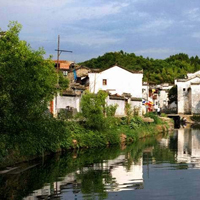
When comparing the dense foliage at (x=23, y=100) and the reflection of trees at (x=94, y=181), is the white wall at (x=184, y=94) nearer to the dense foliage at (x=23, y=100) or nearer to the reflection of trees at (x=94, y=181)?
the dense foliage at (x=23, y=100)

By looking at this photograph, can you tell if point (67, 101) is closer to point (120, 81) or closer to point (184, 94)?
point (120, 81)

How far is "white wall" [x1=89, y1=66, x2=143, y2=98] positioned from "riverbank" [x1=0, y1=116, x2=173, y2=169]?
7472 millimetres

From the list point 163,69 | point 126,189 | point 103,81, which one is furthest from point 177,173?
point 163,69

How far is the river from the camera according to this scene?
13.9m

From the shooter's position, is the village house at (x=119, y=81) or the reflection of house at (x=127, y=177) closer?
the reflection of house at (x=127, y=177)

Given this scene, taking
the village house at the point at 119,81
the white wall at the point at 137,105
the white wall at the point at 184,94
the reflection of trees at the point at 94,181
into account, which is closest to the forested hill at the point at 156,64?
the white wall at the point at 184,94

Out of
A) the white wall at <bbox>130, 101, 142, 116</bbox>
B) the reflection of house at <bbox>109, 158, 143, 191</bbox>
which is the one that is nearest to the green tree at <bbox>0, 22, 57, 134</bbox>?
the reflection of house at <bbox>109, 158, 143, 191</bbox>

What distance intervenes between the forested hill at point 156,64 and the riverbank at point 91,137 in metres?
47.3

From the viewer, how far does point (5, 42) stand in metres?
20.9

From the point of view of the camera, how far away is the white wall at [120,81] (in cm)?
5034

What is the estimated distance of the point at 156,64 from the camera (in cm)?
11138

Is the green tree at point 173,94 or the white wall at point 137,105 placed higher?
the green tree at point 173,94

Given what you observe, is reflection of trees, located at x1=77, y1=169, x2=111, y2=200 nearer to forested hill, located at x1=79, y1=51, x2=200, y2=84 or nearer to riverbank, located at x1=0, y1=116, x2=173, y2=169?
riverbank, located at x1=0, y1=116, x2=173, y2=169

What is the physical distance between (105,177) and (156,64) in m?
96.0
